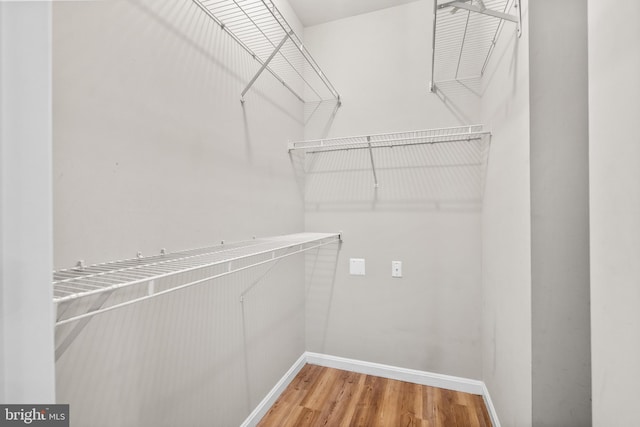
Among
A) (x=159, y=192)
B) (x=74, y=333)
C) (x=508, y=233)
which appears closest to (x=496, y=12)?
(x=508, y=233)

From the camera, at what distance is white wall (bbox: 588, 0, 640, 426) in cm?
59

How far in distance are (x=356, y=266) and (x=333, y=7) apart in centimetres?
182

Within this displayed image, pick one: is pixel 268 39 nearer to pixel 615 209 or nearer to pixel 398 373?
pixel 615 209

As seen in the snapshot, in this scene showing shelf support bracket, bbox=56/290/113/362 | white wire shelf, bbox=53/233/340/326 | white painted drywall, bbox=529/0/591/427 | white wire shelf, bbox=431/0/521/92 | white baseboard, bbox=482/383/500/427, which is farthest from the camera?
white baseboard, bbox=482/383/500/427

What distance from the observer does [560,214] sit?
956mm

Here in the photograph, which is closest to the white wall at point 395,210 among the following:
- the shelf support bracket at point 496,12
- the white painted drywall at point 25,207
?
the shelf support bracket at point 496,12

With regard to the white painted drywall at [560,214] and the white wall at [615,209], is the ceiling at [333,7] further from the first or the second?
the white wall at [615,209]

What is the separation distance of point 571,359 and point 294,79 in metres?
2.07

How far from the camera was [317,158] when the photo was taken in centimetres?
207

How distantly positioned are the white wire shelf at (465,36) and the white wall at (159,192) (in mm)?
996

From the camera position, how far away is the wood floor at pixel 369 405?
150 centimetres

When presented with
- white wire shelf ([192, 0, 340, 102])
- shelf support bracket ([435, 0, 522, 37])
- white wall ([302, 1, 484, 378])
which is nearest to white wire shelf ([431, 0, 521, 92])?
shelf support bracket ([435, 0, 522, 37])

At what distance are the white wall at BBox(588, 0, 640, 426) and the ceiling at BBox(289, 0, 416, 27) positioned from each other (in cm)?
149

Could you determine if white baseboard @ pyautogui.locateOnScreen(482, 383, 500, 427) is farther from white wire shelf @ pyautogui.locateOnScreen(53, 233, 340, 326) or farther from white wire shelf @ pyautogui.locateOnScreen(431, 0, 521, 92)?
white wire shelf @ pyautogui.locateOnScreen(431, 0, 521, 92)
